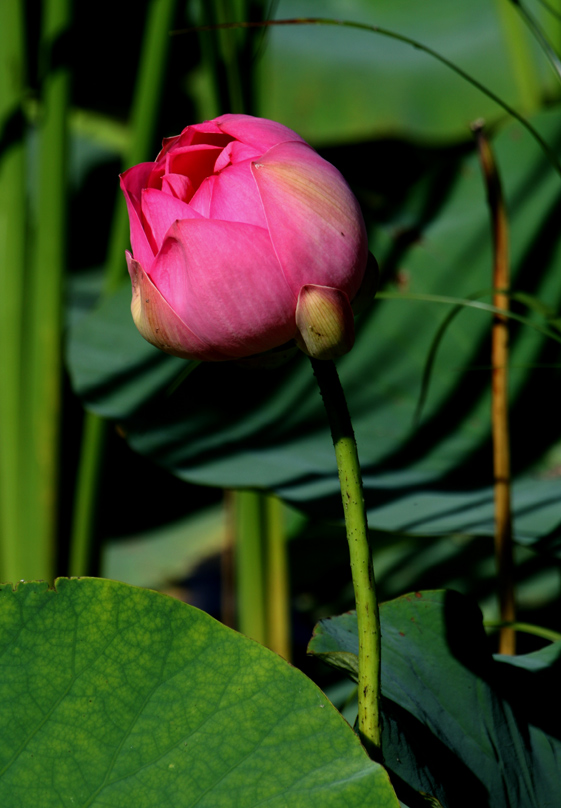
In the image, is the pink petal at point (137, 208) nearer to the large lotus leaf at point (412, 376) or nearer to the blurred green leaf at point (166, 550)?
the large lotus leaf at point (412, 376)

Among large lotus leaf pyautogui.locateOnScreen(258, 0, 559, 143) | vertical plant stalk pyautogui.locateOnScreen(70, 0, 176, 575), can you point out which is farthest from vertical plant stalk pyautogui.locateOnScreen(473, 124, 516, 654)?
large lotus leaf pyautogui.locateOnScreen(258, 0, 559, 143)

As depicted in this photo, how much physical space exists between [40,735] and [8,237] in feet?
2.67

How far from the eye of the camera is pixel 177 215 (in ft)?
0.75

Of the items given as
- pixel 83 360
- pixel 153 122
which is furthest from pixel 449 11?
pixel 83 360

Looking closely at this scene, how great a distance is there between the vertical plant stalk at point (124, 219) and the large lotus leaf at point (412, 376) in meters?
0.13

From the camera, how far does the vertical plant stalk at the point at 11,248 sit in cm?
92

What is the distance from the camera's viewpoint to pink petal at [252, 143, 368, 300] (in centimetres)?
21

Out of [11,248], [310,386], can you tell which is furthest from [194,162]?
[11,248]

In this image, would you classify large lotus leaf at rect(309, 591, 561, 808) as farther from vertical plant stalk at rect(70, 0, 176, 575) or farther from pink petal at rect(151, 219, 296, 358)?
vertical plant stalk at rect(70, 0, 176, 575)

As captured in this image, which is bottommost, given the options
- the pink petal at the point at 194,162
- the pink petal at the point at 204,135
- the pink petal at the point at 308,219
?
the pink petal at the point at 308,219

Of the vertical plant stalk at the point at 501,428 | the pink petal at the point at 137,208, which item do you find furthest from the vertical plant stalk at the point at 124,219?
the pink petal at the point at 137,208

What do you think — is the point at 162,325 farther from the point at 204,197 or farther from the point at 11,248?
the point at 11,248

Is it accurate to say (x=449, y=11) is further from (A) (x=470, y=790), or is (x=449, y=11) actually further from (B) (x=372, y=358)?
(A) (x=470, y=790)

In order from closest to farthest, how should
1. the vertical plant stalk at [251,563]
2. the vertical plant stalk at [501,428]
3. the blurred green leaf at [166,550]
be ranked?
the vertical plant stalk at [501,428], the vertical plant stalk at [251,563], the blurred green leaf at [166,550]
